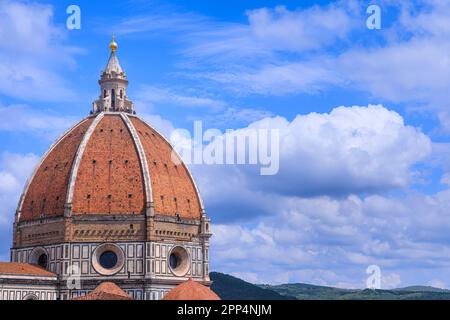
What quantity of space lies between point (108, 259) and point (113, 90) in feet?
54.5

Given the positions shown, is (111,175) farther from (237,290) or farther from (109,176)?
(237,290)

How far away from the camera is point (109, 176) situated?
74500 mm

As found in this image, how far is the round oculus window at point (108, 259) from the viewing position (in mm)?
73188

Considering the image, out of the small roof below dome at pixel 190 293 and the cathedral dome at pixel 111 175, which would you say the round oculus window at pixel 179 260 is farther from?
the small roof below dome at pixel 190 293

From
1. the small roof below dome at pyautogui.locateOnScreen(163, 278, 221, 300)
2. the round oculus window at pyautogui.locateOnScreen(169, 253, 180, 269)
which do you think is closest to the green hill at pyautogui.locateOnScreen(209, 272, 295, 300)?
the round oculus window at pyautogui.locateOnScreen(169, 253, 180, 269)

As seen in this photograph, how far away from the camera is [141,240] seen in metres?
73.4

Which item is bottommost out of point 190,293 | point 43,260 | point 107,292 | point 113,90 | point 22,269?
point 190,293

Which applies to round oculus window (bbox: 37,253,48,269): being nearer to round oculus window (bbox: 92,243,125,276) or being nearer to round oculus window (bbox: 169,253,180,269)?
round oculus window (bbox: 92,243,125,276)

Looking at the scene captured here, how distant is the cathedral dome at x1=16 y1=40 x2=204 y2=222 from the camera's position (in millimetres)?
73938

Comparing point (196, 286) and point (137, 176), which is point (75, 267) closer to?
point (137, 176)

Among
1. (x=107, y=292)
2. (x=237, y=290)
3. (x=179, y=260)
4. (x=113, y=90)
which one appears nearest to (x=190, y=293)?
(x=107, y=292)

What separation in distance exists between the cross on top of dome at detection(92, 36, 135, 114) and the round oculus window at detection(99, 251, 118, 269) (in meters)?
14.0

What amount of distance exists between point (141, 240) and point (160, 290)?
4352 millimetres
